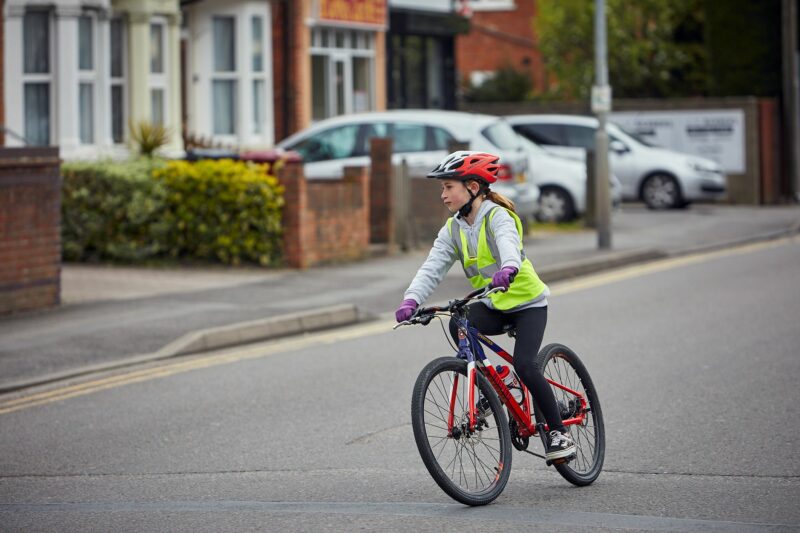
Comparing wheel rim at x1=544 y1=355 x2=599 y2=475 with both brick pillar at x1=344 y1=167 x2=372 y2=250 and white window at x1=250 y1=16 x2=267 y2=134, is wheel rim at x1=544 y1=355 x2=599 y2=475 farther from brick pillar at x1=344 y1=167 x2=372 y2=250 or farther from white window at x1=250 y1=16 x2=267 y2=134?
white window at x1=250 y1=16 x2=267 y2=134

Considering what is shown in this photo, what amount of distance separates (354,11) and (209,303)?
14549 mm

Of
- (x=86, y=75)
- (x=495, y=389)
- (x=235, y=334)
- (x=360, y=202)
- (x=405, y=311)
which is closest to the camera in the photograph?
(x=405, y=311)

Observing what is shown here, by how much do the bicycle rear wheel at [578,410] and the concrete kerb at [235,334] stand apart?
4.83 meters

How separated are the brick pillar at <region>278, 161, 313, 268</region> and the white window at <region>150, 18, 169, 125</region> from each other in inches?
249

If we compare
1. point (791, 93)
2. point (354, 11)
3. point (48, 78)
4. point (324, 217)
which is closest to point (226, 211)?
point (324, 217)

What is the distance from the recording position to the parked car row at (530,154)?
1997cm

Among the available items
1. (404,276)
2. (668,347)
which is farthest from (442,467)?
(404,276)

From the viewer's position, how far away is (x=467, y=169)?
6.54 meters

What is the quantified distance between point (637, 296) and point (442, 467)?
8933 mm

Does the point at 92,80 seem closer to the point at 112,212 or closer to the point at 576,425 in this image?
the point at 112,212

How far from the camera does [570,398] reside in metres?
7.06

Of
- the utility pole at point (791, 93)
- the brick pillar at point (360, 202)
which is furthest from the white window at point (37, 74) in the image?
the utility pole at point (791, 93)

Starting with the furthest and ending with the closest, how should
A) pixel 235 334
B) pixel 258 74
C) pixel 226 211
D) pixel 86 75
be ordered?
pixel 258 74, pixel 86 75, pixel 226 211, pixel 235 334

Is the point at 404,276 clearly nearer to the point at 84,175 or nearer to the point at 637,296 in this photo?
the point at 637,296
